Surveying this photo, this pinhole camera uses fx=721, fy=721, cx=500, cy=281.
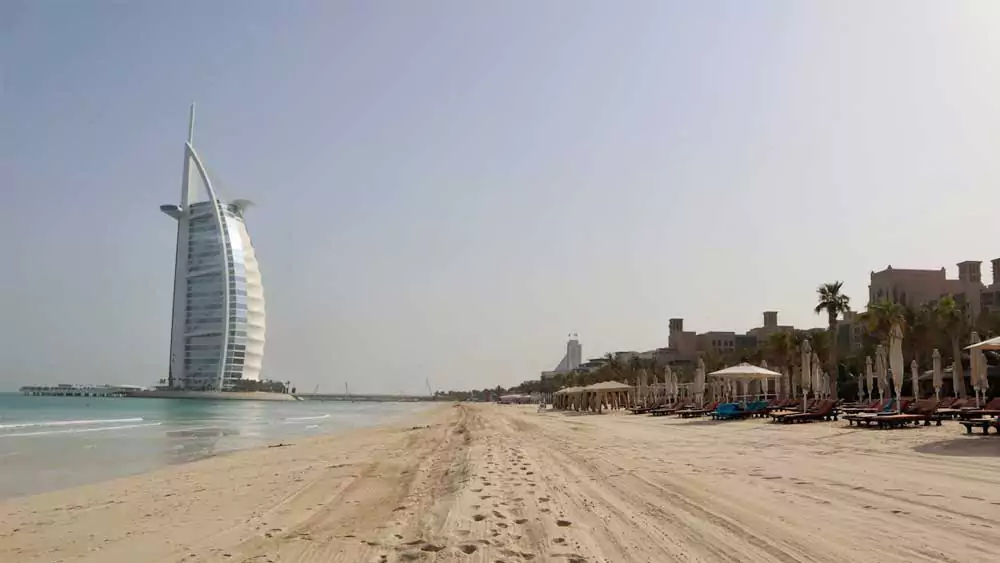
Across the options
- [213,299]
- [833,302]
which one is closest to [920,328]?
[833,302]

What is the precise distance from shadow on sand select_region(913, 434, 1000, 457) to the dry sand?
6cm

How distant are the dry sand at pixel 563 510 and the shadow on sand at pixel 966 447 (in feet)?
0.18

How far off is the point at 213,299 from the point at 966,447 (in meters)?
129

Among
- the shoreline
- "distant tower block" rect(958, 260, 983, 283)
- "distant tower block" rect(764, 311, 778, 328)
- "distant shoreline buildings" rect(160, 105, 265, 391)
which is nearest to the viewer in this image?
the shoreline

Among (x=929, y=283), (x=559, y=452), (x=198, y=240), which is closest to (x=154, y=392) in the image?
(x=198, y=240)

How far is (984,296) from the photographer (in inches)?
2494

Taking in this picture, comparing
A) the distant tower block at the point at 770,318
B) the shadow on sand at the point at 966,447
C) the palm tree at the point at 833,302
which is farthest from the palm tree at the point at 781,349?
the distant tower block at the point at 770,318

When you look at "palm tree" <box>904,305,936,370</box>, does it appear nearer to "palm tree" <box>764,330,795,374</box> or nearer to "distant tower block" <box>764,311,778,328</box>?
"palm tree" <box>764,330,795,374</box>

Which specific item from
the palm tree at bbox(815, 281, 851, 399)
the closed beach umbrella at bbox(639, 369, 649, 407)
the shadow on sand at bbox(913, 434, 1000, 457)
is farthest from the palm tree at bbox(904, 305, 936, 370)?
the shadow on sand at bbox(913, 434, 1000, 457)

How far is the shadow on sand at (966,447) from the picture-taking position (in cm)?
1115

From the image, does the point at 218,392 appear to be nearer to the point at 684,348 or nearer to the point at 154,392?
the point at 154,392

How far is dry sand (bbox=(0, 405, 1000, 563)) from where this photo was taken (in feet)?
18.4

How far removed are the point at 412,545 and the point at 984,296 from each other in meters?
71.9

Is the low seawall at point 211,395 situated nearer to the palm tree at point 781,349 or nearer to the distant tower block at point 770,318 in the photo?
the distant tower block at point 770,318
